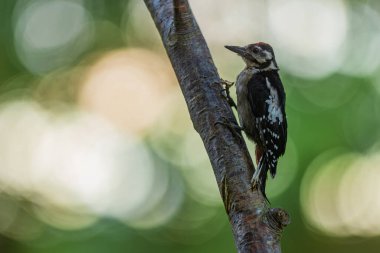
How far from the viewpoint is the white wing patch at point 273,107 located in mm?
5629

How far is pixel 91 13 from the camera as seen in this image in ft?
39.5

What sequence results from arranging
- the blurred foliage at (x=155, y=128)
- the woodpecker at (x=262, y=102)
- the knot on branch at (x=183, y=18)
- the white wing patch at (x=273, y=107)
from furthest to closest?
the blurred foliage at (x=155, y=128) → the white wing patch at (x=273, y=107) → the woodpecker at (x=262, y=102) → the knot on branch at (x=183, y=18)

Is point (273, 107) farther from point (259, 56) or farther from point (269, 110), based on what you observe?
point (259, 56)

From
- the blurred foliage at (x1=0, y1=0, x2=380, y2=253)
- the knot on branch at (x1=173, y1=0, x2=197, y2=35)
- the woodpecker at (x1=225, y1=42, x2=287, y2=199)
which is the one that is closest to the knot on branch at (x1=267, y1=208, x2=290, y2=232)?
the knot on branch at (x1=173, y1=0, x2=197, y2=35)

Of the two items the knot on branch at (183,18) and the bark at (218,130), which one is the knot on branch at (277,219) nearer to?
the bark at (218,130)

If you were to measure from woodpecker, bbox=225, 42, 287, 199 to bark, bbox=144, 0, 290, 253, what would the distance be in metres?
1.58

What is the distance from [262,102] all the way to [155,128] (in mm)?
6822

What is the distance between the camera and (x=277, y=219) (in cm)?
305

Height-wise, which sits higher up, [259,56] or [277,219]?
[277,219]

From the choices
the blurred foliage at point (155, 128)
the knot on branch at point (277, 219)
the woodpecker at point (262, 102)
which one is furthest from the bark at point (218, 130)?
the blurred foliage at point (155, 128)

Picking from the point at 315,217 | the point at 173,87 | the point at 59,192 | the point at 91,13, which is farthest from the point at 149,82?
the point at 315,217

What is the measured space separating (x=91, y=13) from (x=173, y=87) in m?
1.69

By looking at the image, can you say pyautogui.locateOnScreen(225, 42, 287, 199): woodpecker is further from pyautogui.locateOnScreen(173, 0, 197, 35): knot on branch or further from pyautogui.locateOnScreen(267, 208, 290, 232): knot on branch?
pyautogui.locateOnScreen(267, 208, 290, 232): knot on branch

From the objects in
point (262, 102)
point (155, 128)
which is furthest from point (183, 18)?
point (155, 128)
